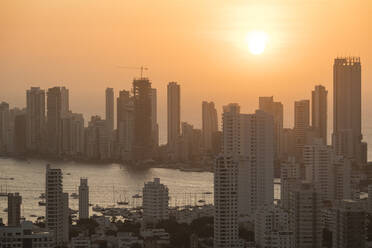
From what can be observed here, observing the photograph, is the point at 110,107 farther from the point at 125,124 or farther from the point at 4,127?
the point at 4,127

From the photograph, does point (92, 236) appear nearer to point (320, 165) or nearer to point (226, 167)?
point (226, 167)

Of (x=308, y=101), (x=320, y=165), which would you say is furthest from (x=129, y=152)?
(x=320, y=165)

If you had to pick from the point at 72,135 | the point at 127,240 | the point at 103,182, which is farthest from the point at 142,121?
the point at 127,240

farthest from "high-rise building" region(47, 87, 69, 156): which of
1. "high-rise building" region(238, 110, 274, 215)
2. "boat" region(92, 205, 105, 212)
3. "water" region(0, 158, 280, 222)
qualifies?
"high-rise building" region(238, 110, 274, 215)

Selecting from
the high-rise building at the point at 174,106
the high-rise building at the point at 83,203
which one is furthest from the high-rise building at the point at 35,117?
the high-rise building at the point at 83,203

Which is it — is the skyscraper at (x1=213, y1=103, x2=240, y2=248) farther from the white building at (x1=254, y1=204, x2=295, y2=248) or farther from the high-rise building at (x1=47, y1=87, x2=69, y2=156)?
the high-rise building at (x1=47, y1=87, x2=69, y2=156)

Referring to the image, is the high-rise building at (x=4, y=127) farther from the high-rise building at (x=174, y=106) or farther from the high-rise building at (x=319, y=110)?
the high-rise building at (x=319, y=110)
